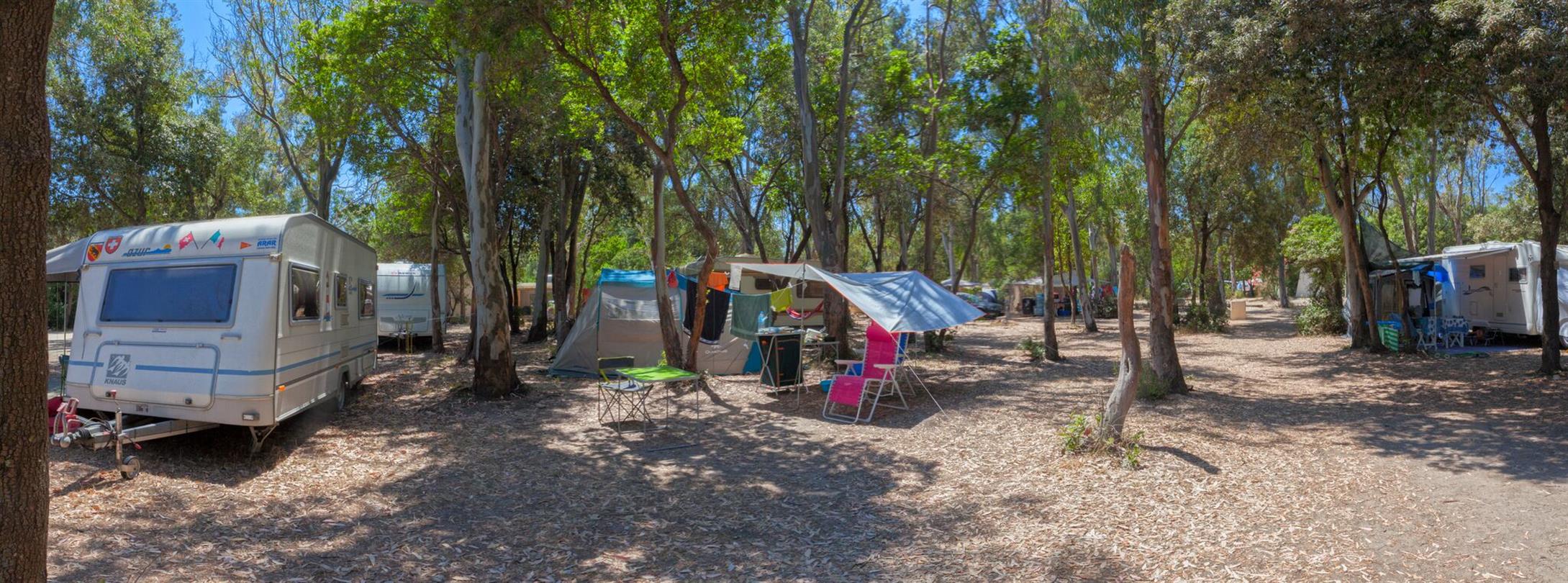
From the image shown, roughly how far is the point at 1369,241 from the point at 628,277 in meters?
14.6

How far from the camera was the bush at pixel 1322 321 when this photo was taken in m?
19.1

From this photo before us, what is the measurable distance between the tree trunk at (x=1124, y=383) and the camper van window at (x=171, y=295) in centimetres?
667

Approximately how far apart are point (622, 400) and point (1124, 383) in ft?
18.5

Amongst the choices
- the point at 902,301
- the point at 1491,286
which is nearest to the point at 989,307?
the point at 1491,286

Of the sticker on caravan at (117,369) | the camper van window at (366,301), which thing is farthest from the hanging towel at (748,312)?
the sticker on caravan at (117,369)

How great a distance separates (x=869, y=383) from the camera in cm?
938

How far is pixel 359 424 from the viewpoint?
858 centimetres

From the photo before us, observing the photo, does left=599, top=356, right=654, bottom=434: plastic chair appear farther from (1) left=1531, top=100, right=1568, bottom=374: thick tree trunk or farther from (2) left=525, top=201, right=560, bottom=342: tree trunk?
(1) left=1531, top=100, right=1568, bottom=374: thick tree trunk

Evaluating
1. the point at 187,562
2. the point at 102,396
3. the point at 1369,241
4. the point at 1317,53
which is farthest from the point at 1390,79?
the point at 102,396

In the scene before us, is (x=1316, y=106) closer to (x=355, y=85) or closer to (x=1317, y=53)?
(x=1317, y=53)

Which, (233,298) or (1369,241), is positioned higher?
(1369,241)

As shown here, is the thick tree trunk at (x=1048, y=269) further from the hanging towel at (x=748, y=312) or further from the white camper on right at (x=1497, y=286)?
the white camper on right at (x=1497, y=286)

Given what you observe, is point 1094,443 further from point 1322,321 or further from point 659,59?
point 1322,321

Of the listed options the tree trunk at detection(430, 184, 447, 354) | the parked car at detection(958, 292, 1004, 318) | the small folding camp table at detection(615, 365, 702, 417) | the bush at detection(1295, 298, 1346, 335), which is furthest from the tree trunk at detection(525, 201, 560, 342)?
the parked car at detection(958, 292, 1004, 318)
